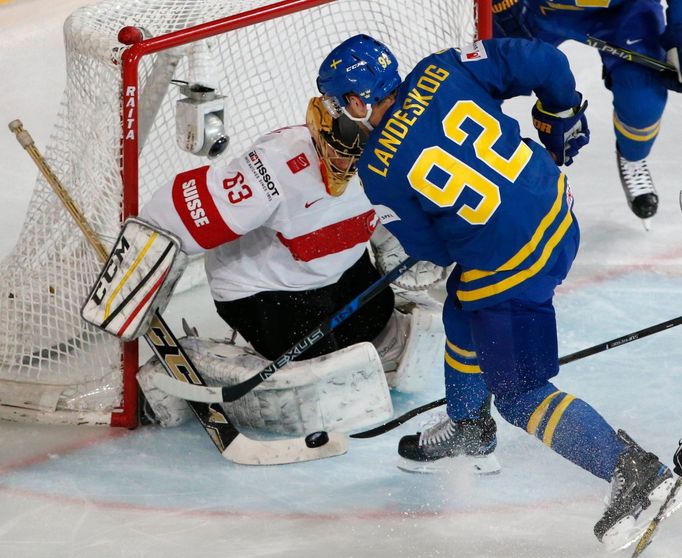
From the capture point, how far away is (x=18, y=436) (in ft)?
9.86

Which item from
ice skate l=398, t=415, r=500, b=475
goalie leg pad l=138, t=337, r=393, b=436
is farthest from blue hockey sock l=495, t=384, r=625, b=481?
goalie leg pad l=138, t=337, r=393, b=436

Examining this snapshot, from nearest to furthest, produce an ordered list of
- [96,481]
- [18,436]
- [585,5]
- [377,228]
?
1. [96,481]
2. [18,436]
3. [377,228]
4. [585,5]

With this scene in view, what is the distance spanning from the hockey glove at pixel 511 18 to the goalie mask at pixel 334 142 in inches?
54.6

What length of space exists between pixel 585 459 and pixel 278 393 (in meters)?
0.81

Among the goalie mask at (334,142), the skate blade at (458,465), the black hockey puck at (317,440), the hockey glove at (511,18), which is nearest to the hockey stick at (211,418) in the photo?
the black hockey puck at (317,440)

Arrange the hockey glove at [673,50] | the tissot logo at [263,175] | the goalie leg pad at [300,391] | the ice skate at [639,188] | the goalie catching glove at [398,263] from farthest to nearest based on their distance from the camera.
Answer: the ice skate at [639,188], the hockey glove at [673,50], the goalie catching glove at [398,263], the goalie leg pad at [300,391], the tissot logo at [263,175]

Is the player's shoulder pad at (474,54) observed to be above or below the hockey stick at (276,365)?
above

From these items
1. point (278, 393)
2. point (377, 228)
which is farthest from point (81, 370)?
point (377, 228)

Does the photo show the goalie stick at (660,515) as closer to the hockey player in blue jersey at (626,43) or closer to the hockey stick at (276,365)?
the hockey stick at (276,365)

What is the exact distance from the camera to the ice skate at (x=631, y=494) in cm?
231

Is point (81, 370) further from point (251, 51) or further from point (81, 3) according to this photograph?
point (81, 3)

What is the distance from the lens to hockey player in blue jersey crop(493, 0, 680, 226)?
384cm

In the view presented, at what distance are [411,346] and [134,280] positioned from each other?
0.70 metres

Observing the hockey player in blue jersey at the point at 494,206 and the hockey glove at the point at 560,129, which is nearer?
the hockey player in blue jersey at the point at 494,206
